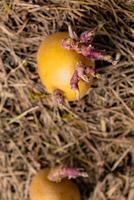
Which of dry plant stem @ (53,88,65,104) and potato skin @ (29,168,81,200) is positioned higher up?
dry plant stem @ (53,88,65,104)

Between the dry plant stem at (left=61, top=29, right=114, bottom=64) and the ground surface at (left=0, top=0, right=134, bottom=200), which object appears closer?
the dry plant stem at (left=61, top=29, right=114, bottom=64)

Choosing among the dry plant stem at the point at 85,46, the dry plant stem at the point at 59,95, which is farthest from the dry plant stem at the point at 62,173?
the dry plant stem at the point at 85,46

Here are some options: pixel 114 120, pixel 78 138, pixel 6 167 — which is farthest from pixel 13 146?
pixel 114 120

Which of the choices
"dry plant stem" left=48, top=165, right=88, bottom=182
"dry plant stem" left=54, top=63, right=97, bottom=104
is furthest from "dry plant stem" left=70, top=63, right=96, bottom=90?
"dry plant stem" left=48, top=165, right=88, bottom=182

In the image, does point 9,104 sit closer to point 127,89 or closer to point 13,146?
point 13,146

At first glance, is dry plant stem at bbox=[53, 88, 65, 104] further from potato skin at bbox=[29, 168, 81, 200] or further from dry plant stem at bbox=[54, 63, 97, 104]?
potato skin at bbox=[29, 168, 81, 200]

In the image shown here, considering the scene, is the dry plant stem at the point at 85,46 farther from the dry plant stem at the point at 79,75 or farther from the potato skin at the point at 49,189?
the potato skin at the point at 49,189
